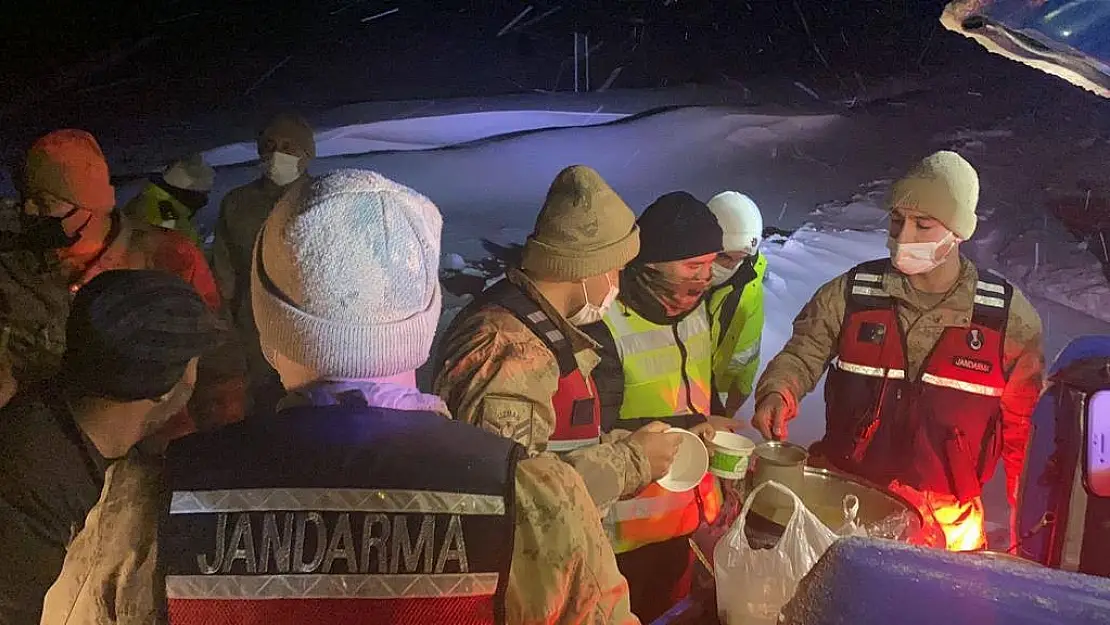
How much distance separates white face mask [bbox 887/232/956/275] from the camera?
1407 millimetres

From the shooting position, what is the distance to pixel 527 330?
1.31 meters

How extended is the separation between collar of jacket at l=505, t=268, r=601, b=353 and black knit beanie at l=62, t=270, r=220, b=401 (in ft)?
1.64

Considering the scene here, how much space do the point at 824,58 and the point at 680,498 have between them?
80cm

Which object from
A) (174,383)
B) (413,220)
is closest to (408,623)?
(413,220)

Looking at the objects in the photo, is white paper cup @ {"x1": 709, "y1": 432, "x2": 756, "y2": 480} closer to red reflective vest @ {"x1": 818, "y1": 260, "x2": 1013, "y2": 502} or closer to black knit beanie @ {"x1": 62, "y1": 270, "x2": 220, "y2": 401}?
red reflective vest @ {"x1": 818, "y1": 260, "x2": 1013, "y2": 502}

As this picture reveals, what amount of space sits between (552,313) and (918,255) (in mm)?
636

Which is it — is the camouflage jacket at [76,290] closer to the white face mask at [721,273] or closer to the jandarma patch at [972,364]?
the white face mask at [721,273]

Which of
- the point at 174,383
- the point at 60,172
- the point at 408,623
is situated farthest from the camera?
the point at 60,172

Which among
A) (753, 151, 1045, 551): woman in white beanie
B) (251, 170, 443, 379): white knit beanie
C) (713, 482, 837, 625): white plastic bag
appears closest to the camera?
(251, 170, 443, 379): white knit beanie

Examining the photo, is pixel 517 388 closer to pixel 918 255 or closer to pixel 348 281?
pixel 348 281

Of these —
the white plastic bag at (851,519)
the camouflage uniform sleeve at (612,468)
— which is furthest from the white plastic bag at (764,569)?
the camouflage uniform sleeve at (612,468)

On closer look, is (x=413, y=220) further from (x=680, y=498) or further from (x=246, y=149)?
(x=680, y=498)

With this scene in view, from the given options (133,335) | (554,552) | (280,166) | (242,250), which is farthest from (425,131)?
(554,552)

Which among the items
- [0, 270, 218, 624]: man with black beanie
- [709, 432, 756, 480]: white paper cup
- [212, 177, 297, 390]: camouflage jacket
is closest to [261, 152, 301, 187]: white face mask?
[212, 177, 297, 390]: camouflage jacket
